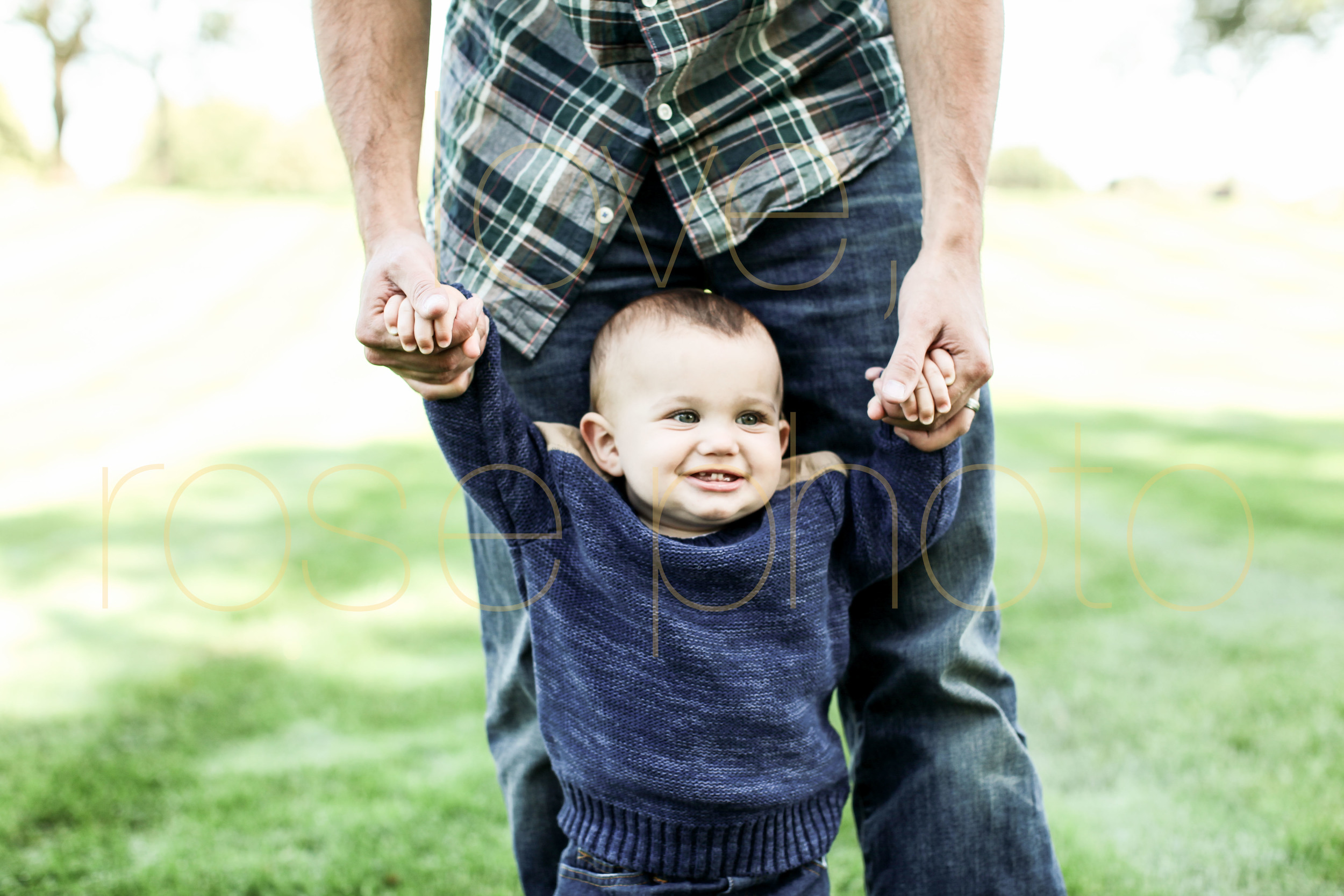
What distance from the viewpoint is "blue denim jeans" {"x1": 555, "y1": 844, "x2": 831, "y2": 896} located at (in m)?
1.24

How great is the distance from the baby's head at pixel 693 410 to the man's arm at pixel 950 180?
19cm

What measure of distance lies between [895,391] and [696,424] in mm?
281

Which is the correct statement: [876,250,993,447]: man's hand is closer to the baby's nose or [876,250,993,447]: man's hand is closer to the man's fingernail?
the man's fingernail

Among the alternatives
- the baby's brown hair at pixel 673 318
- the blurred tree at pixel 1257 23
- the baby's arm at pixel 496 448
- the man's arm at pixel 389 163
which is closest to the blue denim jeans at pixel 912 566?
the baby's brown hair at pixel 673 318

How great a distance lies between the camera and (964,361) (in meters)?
1.17

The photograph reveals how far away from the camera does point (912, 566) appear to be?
4.51 feet

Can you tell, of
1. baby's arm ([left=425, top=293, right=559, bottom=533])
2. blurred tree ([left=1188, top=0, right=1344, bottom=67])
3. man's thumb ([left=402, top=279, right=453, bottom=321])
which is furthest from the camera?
blurred tree ([left=1188, top=0, right=1344, bottom=67])

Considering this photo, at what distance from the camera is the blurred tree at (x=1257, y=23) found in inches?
770

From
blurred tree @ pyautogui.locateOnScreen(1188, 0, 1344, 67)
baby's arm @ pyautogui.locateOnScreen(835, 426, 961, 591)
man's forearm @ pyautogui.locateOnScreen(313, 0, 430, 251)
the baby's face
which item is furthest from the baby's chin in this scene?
blurred tree @ pyautogui.locateOnScreen(1188, 0, 1344, 67)

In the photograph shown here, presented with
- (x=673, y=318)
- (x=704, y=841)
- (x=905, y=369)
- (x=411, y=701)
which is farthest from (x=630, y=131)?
(x=411, y=701)

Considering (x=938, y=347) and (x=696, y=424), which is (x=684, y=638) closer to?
(x=696, y=424)

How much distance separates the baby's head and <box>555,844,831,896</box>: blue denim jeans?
0.42m

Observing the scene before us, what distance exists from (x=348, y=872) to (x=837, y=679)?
3.68 feet

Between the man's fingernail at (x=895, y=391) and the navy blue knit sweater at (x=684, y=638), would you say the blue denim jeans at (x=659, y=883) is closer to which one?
the navy blue knit sweater at (x=684, y=638)
